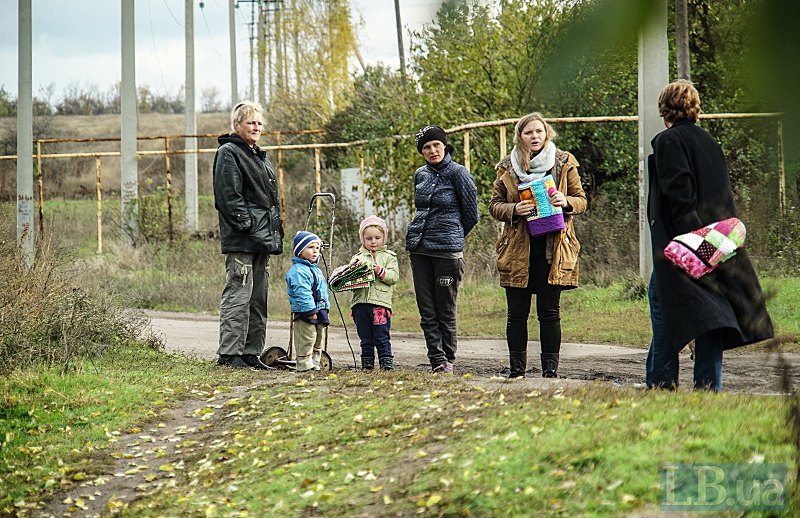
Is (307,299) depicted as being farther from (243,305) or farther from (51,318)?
(51,318)

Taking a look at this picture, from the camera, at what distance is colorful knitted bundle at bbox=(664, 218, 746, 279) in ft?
18.6

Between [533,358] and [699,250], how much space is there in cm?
472

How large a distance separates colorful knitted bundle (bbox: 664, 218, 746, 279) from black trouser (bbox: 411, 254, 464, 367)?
2.79 m

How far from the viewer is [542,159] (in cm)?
788

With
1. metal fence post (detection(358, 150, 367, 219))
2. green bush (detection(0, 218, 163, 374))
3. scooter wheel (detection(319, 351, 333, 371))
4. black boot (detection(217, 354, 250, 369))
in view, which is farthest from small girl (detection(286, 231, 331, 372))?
metal fence post (detection(358, 150, 367, 219))

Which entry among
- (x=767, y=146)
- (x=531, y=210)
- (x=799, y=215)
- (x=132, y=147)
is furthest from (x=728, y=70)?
(x=132, y=147)

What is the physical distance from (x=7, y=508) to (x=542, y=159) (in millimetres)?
4293

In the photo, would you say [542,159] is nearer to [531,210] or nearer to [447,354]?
[531,210]

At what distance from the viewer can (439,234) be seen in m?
8.62

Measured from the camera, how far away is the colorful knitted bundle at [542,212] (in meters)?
7.73

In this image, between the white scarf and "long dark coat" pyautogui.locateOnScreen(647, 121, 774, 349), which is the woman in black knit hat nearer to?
the white scarf

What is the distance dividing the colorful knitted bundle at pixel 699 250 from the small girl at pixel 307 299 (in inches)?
146

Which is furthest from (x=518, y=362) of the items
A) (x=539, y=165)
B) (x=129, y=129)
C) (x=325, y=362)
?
(x=129, y=129)

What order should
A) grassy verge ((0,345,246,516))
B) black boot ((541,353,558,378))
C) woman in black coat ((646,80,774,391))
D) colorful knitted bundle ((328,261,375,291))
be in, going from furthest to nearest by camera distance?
colorful knitted bundle ((328,261,375,291)) → black boot ((541,353,558,378)) → grassy verge ((0,345,246,516)) → woman in black coat ((646,80,774,391))
